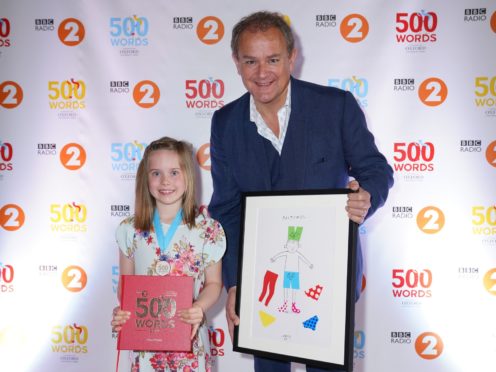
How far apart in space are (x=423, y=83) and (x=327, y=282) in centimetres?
195

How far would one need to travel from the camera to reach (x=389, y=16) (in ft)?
10.2

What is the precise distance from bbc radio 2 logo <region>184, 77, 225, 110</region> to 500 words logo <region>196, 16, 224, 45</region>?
25 cm

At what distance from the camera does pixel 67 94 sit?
3.29m

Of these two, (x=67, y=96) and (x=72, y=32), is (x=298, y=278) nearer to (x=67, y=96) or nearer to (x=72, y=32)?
(x=67, y=96)

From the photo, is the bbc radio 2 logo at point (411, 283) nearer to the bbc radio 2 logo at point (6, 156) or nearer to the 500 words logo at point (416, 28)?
the 500 words logo at point (416, 28)

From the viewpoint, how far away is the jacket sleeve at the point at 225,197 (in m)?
2.13

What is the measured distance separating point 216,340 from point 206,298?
128 cm

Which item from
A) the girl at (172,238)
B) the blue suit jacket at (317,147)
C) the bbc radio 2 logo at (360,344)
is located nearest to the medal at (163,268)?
the girl at (172,238)

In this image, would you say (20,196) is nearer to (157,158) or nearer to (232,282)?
(157,158)

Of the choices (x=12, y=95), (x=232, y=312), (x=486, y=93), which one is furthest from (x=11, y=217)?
(x=486, y=93)

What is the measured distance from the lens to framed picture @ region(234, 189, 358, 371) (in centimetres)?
164

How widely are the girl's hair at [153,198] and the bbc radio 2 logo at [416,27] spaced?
1.75m

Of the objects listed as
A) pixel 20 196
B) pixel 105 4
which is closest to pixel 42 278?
pixel 20 196

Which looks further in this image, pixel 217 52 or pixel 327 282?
pixel 217 52
